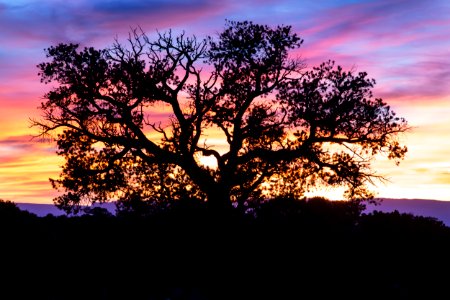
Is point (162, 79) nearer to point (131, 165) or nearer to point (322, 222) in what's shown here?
point (131, 165)

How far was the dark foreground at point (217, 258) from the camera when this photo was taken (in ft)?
74.6

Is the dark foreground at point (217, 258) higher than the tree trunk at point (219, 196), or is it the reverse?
the tree trunk at point (219, 196)

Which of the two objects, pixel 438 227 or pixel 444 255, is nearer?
pixel 444 255

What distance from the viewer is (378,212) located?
30.5 meters

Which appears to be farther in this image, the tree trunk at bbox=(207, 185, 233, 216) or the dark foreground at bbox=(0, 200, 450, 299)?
the tree trunk at bbox=(207, 185, 233, 216)

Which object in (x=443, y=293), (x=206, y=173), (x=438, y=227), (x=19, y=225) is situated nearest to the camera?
(x=443, y=293)

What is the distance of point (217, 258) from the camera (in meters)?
24.0

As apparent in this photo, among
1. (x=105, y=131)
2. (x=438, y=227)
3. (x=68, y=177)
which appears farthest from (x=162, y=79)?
(x=438, y=227)

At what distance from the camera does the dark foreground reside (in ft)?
74.6

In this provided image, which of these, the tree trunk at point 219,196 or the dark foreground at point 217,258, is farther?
the tree trunk at point 219,196

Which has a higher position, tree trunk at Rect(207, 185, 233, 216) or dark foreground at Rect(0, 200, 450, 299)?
tree trunk at Rect(207, 185, 233, 216)

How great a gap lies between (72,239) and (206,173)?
12.9m

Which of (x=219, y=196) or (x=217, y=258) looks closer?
(x=217, y=258)

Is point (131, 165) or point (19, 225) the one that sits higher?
point (131, 165)
